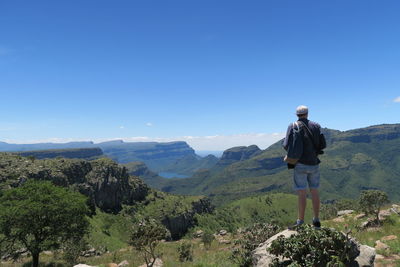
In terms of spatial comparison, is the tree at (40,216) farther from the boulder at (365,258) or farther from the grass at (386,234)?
the boulder at (365,258)

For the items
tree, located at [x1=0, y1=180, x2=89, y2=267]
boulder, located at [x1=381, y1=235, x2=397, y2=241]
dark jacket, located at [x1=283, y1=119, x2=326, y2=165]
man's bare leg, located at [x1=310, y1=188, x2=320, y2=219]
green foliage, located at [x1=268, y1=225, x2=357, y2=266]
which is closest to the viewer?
green foliage, located at [x1=268, y1=225, x2=357, y2=266]

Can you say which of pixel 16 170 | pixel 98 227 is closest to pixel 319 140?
pixel 98 227

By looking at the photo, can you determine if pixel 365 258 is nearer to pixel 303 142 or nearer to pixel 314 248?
pixel 314 248

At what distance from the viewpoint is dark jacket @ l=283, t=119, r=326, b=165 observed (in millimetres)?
10352

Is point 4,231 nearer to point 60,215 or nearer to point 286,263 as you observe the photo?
point 60,215

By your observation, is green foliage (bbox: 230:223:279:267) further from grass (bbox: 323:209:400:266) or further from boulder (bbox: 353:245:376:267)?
boulder (bbox: 353:245:376:267)

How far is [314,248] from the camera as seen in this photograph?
26.6 feet

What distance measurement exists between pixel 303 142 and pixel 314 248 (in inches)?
155

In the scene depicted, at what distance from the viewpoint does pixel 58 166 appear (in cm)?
14050

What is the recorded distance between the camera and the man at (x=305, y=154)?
34.1 feet

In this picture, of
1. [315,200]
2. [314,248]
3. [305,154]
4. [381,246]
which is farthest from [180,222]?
[314,248]

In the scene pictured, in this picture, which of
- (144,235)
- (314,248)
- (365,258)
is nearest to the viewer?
(314,248)

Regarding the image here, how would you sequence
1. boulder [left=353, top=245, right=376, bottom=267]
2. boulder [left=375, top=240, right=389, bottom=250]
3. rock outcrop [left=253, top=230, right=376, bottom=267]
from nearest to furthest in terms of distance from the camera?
rock outcrop [left=253, top=230, right=376, bottom=267]
boulder [left=353, top=245, right=376, bottom=267]
boulder [left=375, top=240, right=389, bottom=250]

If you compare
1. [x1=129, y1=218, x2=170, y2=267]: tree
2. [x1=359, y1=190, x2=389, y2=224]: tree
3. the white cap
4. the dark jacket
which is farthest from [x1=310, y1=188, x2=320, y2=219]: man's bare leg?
[x1=359, y1=190, x2=389, y2=224]: tree
